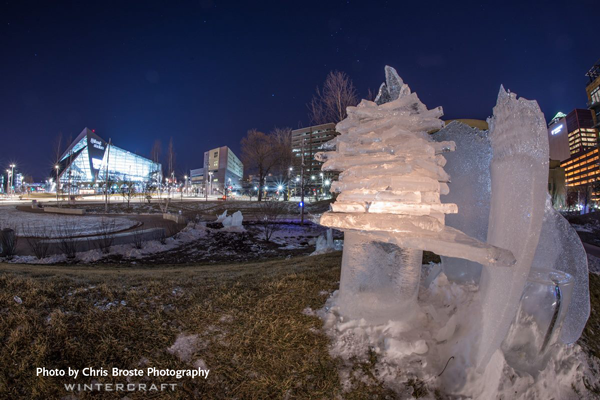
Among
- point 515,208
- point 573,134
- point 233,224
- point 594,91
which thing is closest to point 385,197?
point 515,208

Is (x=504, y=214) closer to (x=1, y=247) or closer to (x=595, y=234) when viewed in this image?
(x=1, y=247)

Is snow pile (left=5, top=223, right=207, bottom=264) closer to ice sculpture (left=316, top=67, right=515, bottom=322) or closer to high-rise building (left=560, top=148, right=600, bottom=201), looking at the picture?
ice sculpture (left=316, top=67, right=515, bottom=322)

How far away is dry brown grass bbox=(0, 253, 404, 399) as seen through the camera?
2.06 metres

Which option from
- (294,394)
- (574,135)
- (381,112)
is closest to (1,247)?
(294,394)

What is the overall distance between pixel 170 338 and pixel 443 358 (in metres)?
2.46

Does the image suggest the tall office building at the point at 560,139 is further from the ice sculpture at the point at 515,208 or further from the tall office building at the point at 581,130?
the ice sculpture at the point at 515,208

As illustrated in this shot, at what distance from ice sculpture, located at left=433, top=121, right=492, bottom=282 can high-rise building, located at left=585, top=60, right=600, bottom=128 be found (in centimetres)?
7334

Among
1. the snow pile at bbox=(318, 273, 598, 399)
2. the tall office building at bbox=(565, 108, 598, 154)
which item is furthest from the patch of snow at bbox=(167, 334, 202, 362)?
the tall office building at bbox=(565, 108, 598, 154)

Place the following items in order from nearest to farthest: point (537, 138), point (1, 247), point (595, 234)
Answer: point (537, 138) → point (1, 247) → point (595, 234)

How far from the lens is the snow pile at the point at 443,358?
216 centimetres

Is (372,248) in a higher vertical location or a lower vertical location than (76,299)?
higher

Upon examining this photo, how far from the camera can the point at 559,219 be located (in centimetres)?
272

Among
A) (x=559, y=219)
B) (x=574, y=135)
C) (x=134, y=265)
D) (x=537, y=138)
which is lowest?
(x=134, y=265)

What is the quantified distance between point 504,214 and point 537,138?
2.21ft
